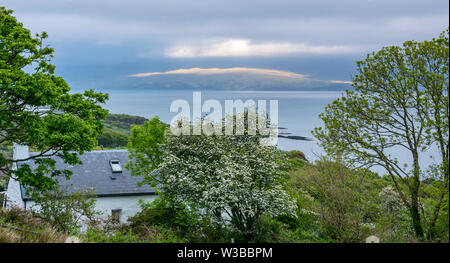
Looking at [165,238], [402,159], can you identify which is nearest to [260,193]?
[165,238]

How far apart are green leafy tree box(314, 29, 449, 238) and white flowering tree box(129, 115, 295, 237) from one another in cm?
258

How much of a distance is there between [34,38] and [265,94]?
18.6m

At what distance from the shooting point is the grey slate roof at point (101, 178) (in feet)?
73.5

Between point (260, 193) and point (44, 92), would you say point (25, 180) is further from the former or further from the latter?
point (260, 193)

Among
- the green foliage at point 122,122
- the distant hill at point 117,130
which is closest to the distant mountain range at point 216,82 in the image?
the distant hill at point 117,130

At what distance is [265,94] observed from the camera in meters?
31.6

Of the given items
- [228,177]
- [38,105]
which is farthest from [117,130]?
[228,177]

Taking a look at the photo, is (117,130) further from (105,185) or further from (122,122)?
(105,185)

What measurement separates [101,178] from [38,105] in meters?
9.40

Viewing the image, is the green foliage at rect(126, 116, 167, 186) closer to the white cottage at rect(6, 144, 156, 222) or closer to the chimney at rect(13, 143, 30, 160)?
the white cottage at rect(6, 144, 156, 222)

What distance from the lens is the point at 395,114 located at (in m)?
12.6

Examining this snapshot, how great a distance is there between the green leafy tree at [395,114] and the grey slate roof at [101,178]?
12994 mm

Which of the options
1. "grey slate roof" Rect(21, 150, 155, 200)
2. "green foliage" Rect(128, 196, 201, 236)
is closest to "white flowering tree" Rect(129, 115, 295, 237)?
"green foliage" Rect(128, 196, 201, 236)
